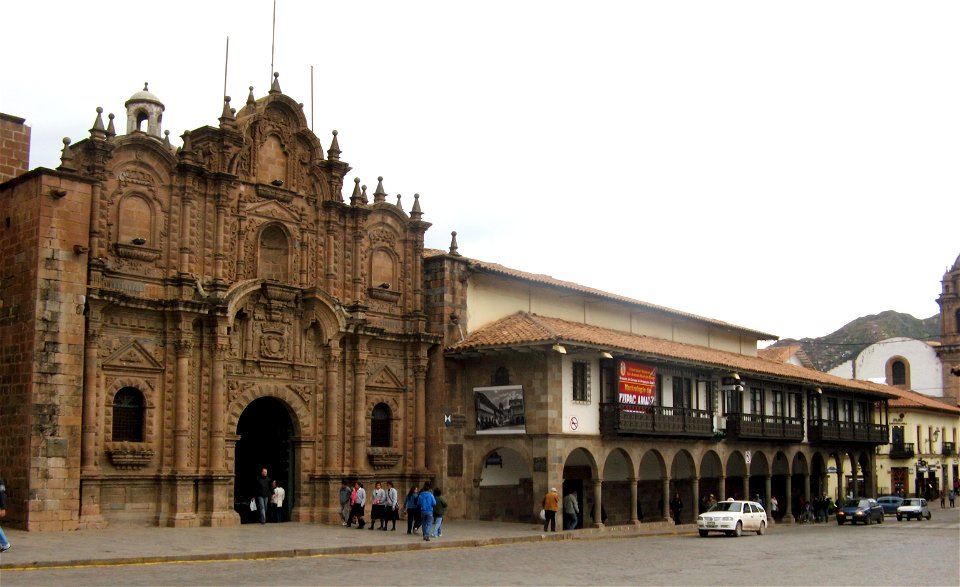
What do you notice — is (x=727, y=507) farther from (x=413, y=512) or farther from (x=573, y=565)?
(x=573, y=565)

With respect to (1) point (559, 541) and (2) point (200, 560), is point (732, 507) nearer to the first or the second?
(1) point (559, 541)

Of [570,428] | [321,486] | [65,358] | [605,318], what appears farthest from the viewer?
[605,318]

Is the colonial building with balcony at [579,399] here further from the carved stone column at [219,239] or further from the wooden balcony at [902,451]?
the wooden balcony at [902,451]

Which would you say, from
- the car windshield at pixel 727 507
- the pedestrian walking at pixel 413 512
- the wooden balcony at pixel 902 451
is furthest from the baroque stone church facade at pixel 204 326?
the wooden balcony at pixel 902 451

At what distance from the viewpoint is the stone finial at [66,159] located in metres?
26.3

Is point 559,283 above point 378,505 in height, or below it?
above

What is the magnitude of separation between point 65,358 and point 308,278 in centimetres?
848

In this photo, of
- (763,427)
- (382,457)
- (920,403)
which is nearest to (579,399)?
(382,457)

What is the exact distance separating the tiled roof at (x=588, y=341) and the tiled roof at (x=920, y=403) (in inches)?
915

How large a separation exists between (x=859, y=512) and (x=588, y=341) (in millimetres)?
17211

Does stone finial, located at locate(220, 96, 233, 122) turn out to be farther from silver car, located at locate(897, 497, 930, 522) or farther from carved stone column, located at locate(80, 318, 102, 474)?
silver car, located at locate(897, 497, 930, 522)

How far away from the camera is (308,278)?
106 feet

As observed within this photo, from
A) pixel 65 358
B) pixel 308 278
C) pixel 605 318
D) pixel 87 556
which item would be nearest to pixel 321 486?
pixel 308 278

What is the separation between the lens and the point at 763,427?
44.9 m
